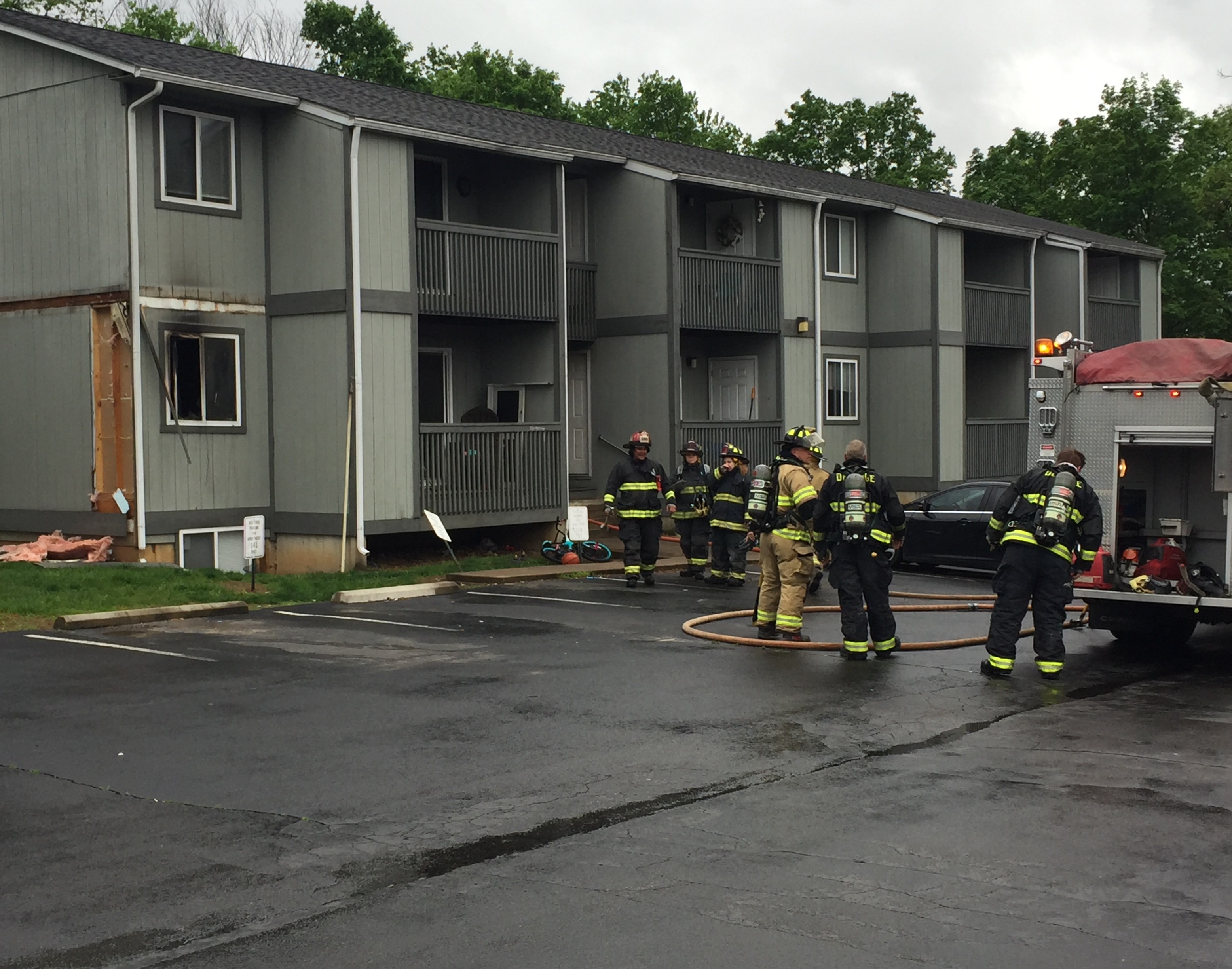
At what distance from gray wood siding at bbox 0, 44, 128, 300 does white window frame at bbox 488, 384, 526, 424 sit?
21.6 ft

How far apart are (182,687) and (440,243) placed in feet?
36.9

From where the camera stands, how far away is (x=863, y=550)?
12195 millimetres

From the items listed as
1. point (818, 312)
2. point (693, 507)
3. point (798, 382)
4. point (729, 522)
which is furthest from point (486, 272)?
point (818, 312)

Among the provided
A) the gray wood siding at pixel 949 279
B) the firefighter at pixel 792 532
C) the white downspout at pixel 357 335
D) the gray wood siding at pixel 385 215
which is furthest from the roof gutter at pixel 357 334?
the gray wood siding at pixel 949 279

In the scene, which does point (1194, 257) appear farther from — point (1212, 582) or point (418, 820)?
point (418, 820)

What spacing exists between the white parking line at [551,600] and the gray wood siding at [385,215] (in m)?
4.80

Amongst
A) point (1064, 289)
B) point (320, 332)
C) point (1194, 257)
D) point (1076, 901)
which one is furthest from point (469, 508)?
point (1194, 257)

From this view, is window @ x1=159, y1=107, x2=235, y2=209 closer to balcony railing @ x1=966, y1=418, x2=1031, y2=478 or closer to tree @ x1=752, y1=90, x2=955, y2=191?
balcony railing @ x1=966, y1=418, x2=1031, y2=478

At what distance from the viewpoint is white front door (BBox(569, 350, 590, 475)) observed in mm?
26047

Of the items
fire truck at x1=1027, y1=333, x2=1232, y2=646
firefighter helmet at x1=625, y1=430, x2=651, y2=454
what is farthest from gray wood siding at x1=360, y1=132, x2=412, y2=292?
fire truck at x1=1027, y1=333, x2=1232, y2=646

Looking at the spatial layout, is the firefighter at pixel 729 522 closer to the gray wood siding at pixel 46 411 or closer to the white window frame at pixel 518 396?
the white window frame at pixel 518 396

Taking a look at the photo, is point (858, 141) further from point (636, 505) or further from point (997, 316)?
point (636, 505)

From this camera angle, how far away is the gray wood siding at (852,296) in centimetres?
2903

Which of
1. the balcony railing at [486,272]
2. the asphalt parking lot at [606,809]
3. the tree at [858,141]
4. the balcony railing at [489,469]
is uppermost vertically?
the tree at [858,141]
